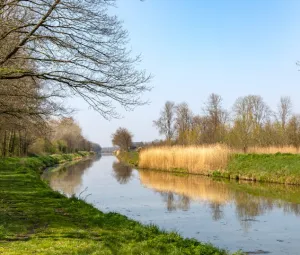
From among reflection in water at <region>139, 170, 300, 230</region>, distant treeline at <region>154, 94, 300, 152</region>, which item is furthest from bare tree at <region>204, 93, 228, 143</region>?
reflection in water at <region>139, 170, 300, 230</region>

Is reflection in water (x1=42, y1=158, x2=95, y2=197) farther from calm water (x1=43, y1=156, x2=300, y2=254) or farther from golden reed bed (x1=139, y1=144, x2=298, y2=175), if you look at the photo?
golden reed bed (x1=139, y1=144, x2=298, y2=175)

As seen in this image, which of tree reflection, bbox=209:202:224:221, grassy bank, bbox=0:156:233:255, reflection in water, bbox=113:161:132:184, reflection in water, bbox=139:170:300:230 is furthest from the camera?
reflection in water, bbox=113:161:132:184

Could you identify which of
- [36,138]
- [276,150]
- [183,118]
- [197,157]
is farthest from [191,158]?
[183,118]

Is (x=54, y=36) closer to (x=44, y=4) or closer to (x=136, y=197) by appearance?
(x=44, y=4)

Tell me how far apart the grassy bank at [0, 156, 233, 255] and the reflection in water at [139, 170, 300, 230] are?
369 cm

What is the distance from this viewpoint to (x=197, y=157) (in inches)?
1141

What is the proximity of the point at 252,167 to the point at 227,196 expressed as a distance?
28.1 ft

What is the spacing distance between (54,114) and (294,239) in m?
8.00

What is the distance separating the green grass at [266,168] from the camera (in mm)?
21812

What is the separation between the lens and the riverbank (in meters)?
22.1

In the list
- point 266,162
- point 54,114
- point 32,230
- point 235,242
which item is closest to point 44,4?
point 54,114

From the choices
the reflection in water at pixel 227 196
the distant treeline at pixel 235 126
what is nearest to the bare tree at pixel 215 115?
the distant treeline at pixel 235 126

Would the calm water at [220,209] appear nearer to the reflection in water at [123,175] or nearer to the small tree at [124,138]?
the reflection in water at [123,175]

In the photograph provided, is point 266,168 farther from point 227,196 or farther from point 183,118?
point 183,118
